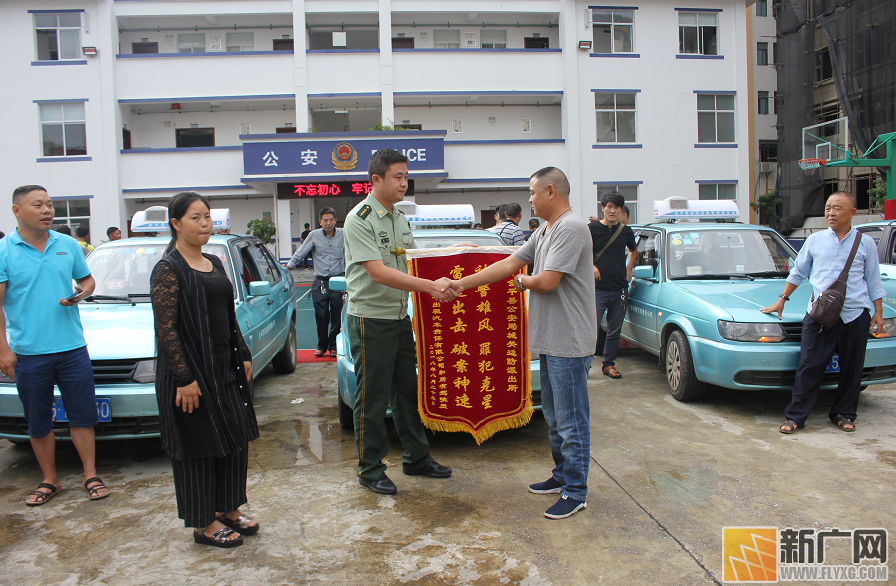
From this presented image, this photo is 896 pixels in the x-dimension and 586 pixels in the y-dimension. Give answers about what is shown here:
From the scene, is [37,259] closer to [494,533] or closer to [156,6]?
[494,533]

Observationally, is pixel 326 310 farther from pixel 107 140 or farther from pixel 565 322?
pixel 107 140

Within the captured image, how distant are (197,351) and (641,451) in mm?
2999

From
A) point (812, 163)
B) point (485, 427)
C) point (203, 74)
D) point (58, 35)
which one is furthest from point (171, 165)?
point (812, 163)

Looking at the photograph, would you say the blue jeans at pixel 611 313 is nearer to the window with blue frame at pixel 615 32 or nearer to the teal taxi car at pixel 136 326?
the teal taxi car at pixel 136 326

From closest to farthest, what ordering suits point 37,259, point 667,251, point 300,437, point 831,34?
point 37,259 < point 300,437 < point 667,251 < point 831,34

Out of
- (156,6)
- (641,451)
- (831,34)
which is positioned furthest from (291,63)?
(831,34)

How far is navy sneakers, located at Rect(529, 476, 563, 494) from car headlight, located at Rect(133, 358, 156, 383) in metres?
2.53

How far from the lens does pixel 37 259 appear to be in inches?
145

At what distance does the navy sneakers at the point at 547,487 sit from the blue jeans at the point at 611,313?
3.03 meters

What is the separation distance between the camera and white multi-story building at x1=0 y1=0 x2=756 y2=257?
19.7 meters

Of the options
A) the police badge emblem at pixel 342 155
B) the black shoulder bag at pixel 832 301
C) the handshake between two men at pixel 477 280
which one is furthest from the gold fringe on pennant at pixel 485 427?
the police badge emblem at pixel 342 155

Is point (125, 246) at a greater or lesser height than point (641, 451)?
greater
